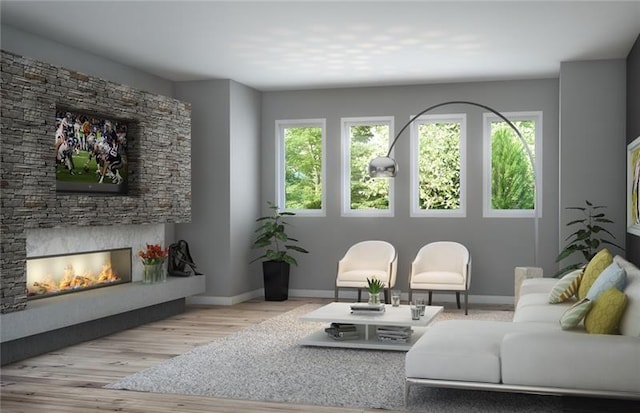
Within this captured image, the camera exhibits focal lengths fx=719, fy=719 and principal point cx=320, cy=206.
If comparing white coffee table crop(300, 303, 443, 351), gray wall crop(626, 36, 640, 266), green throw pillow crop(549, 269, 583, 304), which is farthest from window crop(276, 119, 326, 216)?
green throw pillow crop(549, 269, 583, 304)

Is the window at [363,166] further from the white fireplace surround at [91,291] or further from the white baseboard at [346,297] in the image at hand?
the white fireplace surround at [91,291]

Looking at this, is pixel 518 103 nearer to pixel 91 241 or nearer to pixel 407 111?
pixel 407 111

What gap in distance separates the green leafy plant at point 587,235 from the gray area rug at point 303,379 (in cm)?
282

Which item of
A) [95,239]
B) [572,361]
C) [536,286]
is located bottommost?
[572,361]

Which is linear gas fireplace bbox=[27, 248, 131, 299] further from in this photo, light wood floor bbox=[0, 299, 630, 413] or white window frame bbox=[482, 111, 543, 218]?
white window frame bbox=[482, 111, 543, 218]

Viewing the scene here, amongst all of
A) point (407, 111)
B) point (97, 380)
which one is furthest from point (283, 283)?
point (97, 380)

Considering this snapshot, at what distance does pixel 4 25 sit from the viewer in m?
6.50

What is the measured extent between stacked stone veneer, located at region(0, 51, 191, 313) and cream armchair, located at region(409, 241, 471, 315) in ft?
9.64

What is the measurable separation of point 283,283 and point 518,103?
3875mm

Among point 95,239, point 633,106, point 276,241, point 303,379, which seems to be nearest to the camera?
point 303,379

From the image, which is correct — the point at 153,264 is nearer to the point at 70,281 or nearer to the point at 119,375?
the point at 70,281

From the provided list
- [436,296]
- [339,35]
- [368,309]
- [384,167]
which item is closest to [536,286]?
[368,309]

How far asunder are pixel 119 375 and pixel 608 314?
3.45 meters

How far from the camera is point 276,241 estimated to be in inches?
388
